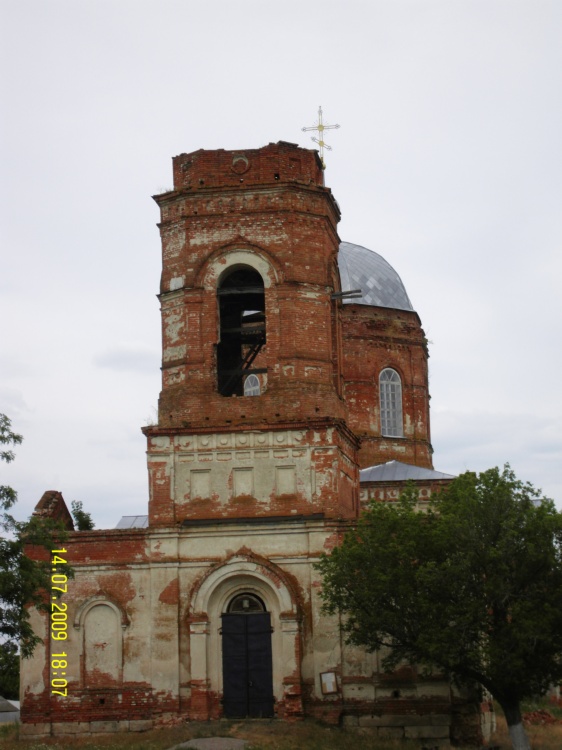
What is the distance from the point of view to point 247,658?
1034 inches

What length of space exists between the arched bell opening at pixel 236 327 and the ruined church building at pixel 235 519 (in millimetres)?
53

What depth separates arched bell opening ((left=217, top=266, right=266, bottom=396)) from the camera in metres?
28.5

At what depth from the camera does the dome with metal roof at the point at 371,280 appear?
40250 millimetres

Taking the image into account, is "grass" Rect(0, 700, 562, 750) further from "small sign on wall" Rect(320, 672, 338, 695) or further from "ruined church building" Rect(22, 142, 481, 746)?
"small sign on wall" Rect(320, 672, 338, 695)

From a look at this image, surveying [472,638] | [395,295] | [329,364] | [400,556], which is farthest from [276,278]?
[395,295]

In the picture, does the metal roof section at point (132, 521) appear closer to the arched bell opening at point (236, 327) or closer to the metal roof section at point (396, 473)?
the metal roof section at point (396, 473)

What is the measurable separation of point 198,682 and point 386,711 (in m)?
3.79

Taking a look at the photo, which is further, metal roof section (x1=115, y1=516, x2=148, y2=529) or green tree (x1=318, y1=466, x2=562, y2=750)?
metal roof section (x1=115, y1=516, x2=148, y2=529)

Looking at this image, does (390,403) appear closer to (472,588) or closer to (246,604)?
(246,604)

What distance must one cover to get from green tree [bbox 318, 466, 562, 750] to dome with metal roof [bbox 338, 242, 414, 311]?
15.9 metres

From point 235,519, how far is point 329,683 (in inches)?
150

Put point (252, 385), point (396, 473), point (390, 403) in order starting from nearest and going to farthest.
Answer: point (396, 473), point (252, 385), point (390, 403)

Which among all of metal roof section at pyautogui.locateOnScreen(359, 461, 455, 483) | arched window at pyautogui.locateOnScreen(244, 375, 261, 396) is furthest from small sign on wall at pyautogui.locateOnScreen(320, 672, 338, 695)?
arched window at pyautogui.locateOnScreen(244, 375, 261, 396)

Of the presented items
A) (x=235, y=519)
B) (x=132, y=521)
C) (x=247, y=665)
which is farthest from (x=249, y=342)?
(x=132, y=521)
